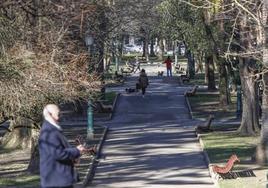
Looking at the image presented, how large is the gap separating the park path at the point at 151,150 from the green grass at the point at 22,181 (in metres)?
1.44

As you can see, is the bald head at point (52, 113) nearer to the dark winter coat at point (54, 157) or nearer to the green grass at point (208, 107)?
the dark winter coat at point (54, 157)

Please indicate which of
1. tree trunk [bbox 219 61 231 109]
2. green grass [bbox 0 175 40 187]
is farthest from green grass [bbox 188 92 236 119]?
green grass [bbox 0 175 40 187]

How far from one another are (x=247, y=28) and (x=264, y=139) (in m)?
5.23

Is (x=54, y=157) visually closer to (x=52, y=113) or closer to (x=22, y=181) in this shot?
(x=52, y=113)

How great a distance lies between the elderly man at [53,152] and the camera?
9109 millimetres

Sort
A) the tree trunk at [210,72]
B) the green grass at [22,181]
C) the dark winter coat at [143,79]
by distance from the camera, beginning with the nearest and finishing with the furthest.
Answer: the green grass at [22,181] < the dark winter coat at [143,79] < the tree trunk at [210,72]

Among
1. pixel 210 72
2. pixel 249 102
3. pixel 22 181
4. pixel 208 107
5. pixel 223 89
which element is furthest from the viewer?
pixel 210 72

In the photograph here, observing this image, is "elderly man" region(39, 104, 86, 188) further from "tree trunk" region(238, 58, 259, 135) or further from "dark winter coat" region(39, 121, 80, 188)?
"tree trunk" region(238, 58, 259, 135)

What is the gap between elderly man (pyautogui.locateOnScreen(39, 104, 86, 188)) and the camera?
911 centimetres

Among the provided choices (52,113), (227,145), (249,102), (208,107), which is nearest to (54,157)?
(52,113)

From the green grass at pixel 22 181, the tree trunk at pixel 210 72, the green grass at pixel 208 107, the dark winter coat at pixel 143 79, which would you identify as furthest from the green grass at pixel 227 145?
the tree trunk at pixel 210 72

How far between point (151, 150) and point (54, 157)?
14.0m

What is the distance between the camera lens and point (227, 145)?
75.6ft

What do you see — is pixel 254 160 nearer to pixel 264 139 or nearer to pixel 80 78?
pixel 264 139
